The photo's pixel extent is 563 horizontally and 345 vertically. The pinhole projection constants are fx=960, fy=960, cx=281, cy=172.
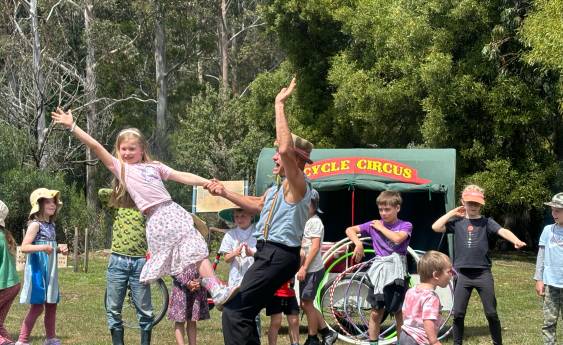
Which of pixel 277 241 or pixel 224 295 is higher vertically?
pixel 277 241

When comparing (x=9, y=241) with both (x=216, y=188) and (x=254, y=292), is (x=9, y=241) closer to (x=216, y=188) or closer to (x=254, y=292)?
(x=216, y=188)

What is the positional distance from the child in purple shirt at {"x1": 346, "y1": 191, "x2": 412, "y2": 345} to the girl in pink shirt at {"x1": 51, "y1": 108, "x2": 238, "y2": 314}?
92.7 inches

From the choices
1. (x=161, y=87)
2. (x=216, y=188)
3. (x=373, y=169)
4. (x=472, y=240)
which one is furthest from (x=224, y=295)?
(x=161, y=87)

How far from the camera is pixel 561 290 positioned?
30.2 feet

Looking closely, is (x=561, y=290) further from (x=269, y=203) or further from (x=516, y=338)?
(x=269, y=203)

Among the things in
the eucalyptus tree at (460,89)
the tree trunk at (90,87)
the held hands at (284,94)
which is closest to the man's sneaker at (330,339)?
the held hands at (284,94)

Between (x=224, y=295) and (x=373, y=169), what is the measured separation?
605cm

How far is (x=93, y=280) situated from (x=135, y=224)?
11.1m

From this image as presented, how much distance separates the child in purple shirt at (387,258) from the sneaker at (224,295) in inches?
111

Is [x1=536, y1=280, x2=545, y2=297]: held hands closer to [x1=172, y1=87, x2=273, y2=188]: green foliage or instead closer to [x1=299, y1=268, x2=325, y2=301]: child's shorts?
[x1=299, y1=268, x2=325, y2=301]: child's shorts

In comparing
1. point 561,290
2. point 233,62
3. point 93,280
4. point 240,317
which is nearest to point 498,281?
point 93,280

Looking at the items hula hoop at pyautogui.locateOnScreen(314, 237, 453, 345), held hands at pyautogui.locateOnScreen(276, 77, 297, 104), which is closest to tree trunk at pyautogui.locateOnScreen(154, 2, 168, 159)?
hula hoop at pyautogui.locateOnScreen(314, 237, 453, 345)

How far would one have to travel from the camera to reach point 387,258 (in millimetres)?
9188

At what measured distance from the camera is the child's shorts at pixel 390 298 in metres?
9.12
